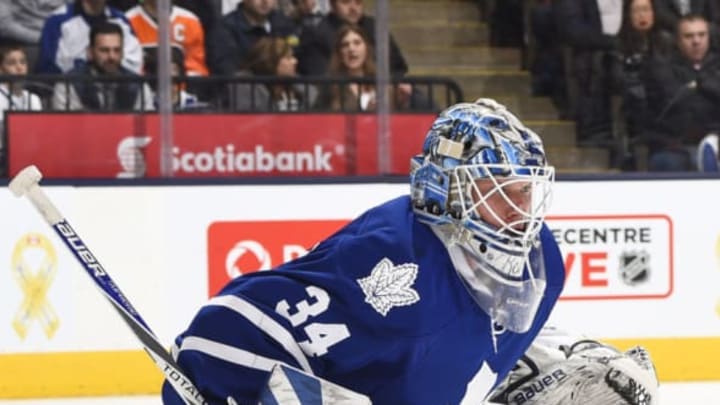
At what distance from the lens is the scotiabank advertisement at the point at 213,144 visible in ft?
17.4

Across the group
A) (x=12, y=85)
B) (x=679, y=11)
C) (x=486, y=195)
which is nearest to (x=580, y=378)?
(x=486, y=195)

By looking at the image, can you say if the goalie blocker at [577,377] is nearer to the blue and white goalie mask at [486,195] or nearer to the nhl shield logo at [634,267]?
the blue and white goalie mask at [486,195]

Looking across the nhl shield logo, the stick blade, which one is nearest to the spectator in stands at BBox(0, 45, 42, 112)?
the nhl shield logo

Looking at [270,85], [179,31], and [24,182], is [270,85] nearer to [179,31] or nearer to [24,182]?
[179,31]

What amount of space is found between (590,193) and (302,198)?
3.25ft

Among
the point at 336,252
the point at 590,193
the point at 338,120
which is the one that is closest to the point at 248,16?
the point at 338,120

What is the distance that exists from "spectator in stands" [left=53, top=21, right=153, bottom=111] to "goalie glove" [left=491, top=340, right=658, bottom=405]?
281 cm

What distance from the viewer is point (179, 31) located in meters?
5.43

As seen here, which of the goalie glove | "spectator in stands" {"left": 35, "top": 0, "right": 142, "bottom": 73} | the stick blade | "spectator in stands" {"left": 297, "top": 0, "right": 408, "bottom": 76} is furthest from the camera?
"spectator in stands" {"left": 297, "top": 0, "right": 408, "bottom": 76}

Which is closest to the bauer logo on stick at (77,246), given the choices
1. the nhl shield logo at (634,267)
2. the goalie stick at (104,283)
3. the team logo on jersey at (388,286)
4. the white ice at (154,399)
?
the goalie stick at (104,283)

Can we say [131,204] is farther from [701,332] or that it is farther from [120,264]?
[701,332]

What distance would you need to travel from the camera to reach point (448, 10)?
232 inches

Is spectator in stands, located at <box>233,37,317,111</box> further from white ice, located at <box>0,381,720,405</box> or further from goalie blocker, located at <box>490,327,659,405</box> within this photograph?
goalie blocker, located at <box>490,327,659,405</box>

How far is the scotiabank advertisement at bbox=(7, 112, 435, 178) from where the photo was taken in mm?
5316
